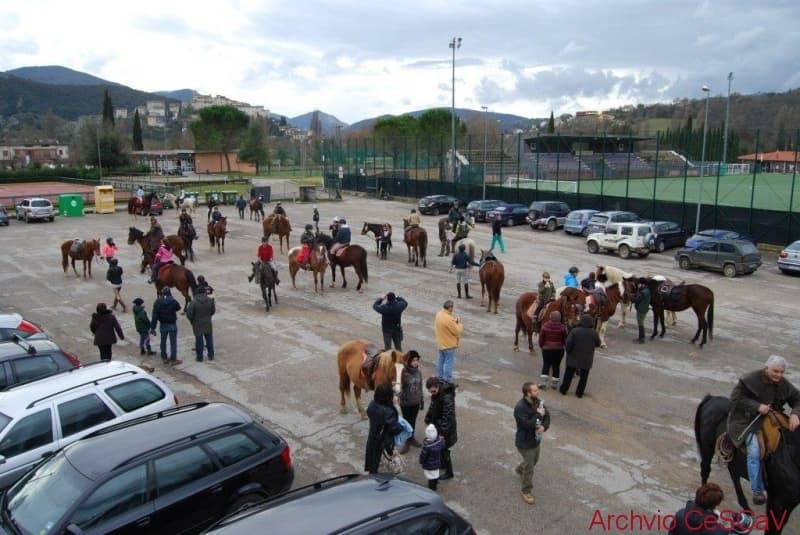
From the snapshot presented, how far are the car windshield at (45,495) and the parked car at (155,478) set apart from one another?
0.01m

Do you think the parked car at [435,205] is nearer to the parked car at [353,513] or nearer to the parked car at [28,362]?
the parked car at [28,362]

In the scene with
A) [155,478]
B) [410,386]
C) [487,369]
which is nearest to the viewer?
[155,478]

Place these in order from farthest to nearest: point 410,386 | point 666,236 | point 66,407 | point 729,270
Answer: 1. point 666,236
2. point 729,270
3. point 410,386
4. point 66,407

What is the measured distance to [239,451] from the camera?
6512mm

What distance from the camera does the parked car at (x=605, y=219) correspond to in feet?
93.0

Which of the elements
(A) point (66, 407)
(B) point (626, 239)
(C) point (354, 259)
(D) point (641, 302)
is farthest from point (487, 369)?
(B) point (626, 239)

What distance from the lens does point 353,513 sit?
190 inches

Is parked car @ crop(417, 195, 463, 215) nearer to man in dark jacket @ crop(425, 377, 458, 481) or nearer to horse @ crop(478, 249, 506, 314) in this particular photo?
horse @ crop(478, 249, 506, 314)

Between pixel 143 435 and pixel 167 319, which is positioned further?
pixel 167 319

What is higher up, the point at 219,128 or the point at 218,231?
the point at 219,128

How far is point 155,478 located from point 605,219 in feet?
85.6

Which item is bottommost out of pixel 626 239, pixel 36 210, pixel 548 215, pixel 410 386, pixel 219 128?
pixel 410 386

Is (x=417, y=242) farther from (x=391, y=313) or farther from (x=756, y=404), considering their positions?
(x=756, y=404)

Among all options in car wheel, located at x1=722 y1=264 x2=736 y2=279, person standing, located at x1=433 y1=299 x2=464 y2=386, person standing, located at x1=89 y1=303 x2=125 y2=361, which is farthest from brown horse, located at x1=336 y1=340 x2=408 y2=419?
car wheel, located at x1=722 y1=264 x2=736 y2=279
